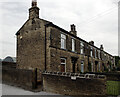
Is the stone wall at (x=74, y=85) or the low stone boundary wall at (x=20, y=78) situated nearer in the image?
the stone wall at (x=74, y=85)

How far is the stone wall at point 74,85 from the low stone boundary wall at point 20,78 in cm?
122

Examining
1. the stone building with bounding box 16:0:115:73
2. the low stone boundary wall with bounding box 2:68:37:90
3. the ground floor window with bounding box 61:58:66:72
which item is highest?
the stone building with bounding box 16:0:115:73

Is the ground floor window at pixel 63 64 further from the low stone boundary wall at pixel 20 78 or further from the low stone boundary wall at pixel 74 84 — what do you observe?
the low stone boundary wall at pixel 20 78

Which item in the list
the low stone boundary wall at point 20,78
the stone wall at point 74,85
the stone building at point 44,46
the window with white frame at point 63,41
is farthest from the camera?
the window with white frame at point 63,41

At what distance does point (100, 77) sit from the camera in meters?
7.64

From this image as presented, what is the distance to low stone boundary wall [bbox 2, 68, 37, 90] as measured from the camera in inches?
419

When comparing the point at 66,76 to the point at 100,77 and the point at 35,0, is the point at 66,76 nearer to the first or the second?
the point at 100,77

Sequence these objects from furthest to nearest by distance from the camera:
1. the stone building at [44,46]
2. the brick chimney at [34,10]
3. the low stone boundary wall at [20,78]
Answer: the brick chimney at [34,10] < the stone building at [44,46] < the low stone boundary wall at [20,78]

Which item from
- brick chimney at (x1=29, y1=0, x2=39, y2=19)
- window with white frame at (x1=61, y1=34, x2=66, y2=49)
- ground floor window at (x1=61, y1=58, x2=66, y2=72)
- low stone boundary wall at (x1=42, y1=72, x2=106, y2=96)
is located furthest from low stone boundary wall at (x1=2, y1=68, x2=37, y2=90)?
brick chimney at (x1=29, y1=0, x2=39, y2=19)

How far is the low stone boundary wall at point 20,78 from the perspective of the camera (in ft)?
34.9

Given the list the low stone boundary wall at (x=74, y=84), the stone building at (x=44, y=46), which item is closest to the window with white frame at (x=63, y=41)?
the stone building at (x=44, y=46)

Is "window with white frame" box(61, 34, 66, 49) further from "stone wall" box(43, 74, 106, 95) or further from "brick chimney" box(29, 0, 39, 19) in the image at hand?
"stone wall" box(43, 74, 106, 95)

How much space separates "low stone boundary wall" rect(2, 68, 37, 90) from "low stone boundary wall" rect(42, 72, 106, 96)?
47.9 inches

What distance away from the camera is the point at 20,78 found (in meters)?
12.0
